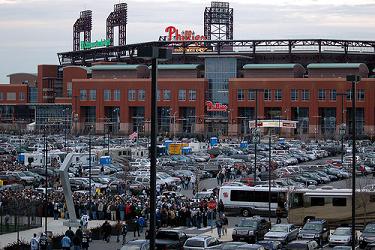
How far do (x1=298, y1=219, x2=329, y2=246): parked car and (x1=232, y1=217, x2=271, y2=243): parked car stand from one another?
1501 millimetres

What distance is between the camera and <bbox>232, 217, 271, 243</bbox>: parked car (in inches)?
1181

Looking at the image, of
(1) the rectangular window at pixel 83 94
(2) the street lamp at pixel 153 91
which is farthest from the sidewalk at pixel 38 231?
(1) the rectangular window at pixel 83 94

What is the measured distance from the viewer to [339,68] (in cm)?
10325

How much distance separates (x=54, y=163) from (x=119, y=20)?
Result: 77.6 metres

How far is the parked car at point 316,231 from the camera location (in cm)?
2927

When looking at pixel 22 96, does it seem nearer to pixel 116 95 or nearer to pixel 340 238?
pixel 116 95

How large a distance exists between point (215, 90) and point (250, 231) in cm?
7985

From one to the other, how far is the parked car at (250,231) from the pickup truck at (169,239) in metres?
3.15

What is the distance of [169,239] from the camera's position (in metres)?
27.1

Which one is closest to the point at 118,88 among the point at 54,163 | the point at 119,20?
the point at 119,20

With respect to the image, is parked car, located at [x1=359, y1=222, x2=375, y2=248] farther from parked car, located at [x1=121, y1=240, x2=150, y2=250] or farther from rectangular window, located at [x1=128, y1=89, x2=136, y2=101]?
rectangular window, located at [x1=128, y1=89, x2=136, y2=101]

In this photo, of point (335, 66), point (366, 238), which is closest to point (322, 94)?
point (335, 66)

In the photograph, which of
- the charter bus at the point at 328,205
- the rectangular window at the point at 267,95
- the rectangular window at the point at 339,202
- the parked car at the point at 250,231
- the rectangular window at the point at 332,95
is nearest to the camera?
the parked car at the point at 250,231

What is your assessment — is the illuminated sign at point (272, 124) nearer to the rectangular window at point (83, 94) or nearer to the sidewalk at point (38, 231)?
the rectangular window at point (83, 94)
